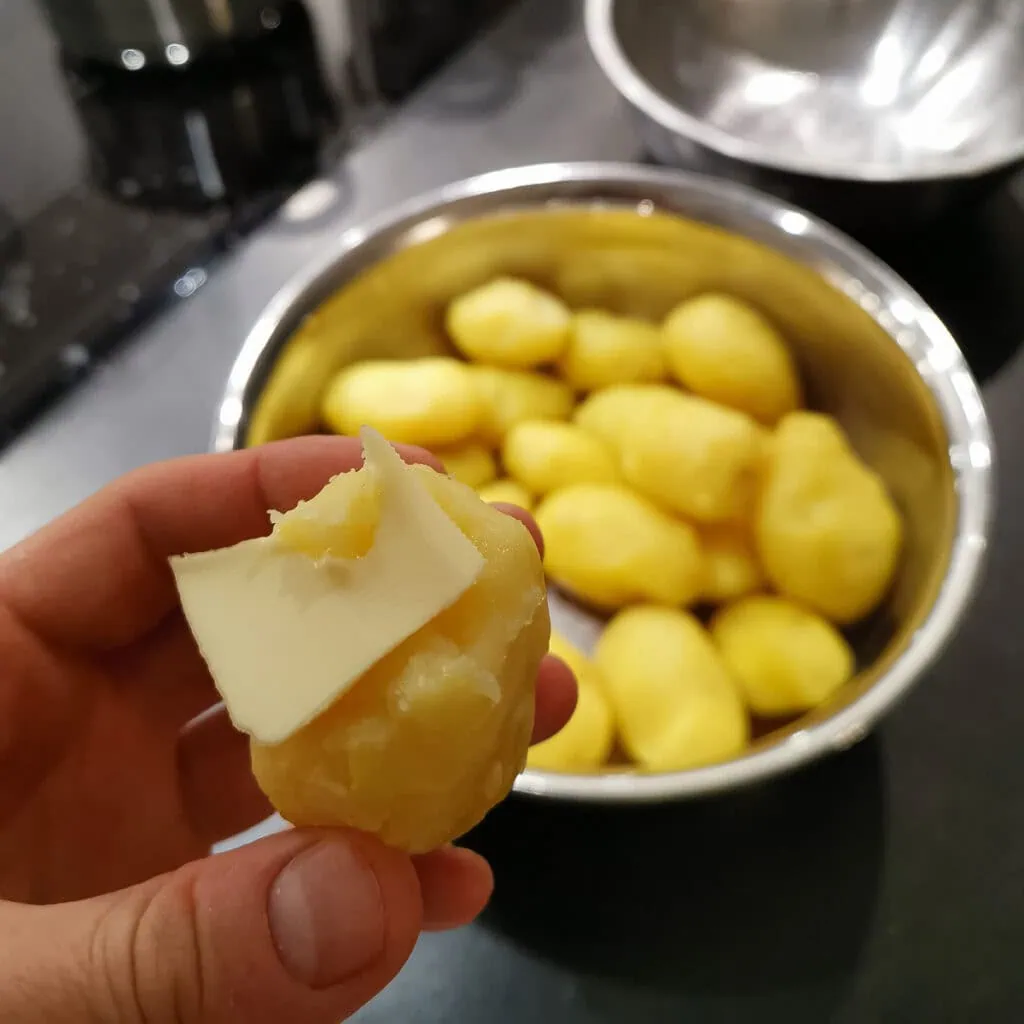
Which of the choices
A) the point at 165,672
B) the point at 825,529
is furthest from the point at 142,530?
the point at 825,529

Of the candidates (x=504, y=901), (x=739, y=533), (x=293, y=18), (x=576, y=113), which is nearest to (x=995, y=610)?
(x=739, y=533)

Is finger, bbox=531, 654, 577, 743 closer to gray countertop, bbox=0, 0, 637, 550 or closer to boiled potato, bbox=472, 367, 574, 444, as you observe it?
boiled potato, bbox=472, 367, 574, 444

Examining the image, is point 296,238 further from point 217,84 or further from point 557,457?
point 557,457

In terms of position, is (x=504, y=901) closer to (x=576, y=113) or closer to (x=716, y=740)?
(x=716, y=740)

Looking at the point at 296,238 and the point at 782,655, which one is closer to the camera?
the point at 782,655

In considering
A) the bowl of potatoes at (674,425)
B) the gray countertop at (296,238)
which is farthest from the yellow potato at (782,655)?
the gray countertop at (296,238)
